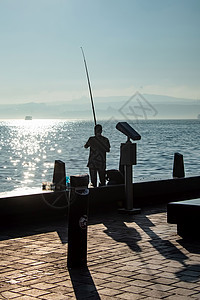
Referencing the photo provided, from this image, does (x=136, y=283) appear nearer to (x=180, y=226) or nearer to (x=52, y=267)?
(x=52, y=267)

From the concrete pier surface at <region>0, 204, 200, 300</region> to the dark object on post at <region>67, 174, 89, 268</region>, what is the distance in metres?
0.13

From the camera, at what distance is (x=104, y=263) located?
6.33 m

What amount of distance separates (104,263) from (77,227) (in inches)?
22.2

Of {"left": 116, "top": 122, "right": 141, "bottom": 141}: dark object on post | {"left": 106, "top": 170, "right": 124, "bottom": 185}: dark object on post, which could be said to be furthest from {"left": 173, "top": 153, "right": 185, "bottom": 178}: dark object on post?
{"left": 116, "top": 122, "right": 141, "bottom": 141}: dark object on post

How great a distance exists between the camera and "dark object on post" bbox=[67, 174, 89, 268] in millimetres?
6145

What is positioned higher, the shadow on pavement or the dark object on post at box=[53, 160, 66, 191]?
the dark object on post at box=[53, 160, 66, 191]

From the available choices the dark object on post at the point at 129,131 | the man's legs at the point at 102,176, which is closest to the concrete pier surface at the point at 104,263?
the dark object on post at the point at 129,131

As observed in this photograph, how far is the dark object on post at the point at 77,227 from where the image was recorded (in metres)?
6.14

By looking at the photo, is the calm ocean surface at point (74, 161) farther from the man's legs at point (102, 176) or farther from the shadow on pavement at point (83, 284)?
the shadow on pavement at point (83, 284)

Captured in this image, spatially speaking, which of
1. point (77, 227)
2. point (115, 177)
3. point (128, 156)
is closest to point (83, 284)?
point (77, 227)

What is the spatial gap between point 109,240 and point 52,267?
1.58 m

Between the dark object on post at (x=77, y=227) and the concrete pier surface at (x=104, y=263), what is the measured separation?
128 mm

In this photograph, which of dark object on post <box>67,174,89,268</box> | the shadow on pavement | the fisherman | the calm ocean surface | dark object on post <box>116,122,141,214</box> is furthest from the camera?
the calm ocean surface

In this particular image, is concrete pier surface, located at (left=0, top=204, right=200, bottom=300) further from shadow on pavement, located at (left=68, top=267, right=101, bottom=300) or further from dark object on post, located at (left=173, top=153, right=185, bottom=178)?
dark object on post, located at (left=173, top=153, right=185, bottom=178)
